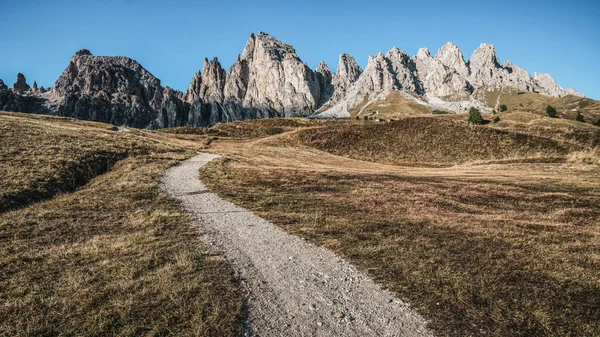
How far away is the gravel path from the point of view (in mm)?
7660

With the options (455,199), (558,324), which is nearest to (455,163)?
(455,199)

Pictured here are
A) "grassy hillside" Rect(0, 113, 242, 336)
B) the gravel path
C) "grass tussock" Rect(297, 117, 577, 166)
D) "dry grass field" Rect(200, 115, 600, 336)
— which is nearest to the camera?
"grassy hillside" Rect(0, 113, 242, 336)

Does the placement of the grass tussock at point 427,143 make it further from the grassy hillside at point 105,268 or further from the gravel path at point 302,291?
the grassy hillside at point 105,268

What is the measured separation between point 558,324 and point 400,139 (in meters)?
75.3

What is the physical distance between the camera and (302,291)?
30.8 ft

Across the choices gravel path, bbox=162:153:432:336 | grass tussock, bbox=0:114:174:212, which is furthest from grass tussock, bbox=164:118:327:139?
gravel path, bbox=162:153:432:336

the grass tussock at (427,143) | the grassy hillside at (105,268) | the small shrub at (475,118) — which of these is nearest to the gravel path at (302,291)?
the grassy hillside at (105,268)

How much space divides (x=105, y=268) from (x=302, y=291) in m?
6.87

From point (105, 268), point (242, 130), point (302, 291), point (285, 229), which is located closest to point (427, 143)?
point (242, 130)

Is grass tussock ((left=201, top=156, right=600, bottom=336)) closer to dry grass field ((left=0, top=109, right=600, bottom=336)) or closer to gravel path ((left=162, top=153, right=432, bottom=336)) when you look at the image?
dry grass field ((left=0, top=109, right=600, bottom=336))

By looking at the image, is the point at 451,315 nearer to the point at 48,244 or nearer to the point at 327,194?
the point at 48,244

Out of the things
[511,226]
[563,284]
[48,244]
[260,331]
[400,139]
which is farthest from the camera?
[400,139]

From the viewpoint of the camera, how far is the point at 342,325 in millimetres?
7766

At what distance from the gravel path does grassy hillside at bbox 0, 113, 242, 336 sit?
75 centimetres
